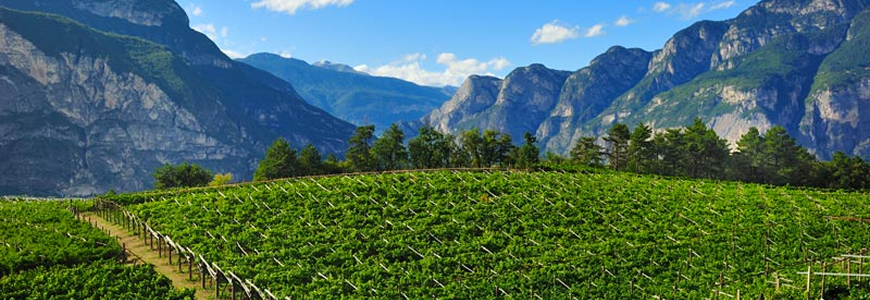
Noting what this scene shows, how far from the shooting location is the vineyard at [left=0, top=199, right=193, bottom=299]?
2284cm

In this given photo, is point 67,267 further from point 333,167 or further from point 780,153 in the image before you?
point 780,153

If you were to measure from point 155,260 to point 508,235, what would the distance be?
779 inches

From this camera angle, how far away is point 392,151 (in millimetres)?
88375

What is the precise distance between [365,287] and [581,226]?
1550 centimetres

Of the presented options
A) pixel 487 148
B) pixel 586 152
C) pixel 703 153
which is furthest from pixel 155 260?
pixel 703 153

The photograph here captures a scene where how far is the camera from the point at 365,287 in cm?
2328

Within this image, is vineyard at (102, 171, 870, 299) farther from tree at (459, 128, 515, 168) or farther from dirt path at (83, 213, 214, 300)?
tree at (459, 128, 515, 168)

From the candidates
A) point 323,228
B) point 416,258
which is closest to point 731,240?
point 416,258

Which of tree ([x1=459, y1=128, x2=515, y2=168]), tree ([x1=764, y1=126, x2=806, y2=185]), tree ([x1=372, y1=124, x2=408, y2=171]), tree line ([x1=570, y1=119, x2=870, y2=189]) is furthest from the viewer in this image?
tree ([x1=372, y1=124, x2=408, y2=171])

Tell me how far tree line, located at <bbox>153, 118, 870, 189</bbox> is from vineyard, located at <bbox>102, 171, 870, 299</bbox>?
35577mm

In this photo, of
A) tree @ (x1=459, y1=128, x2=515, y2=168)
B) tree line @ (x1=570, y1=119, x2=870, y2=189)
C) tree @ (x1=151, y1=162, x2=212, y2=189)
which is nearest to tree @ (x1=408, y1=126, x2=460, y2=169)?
tree @ (x1=459, y1=128, x2=515, y2=168)

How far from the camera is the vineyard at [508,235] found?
2364 centimetres

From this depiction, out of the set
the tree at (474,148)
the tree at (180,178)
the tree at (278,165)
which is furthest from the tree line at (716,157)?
the tree at (180,178)

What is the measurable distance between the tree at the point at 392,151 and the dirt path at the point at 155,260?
50.1 m
